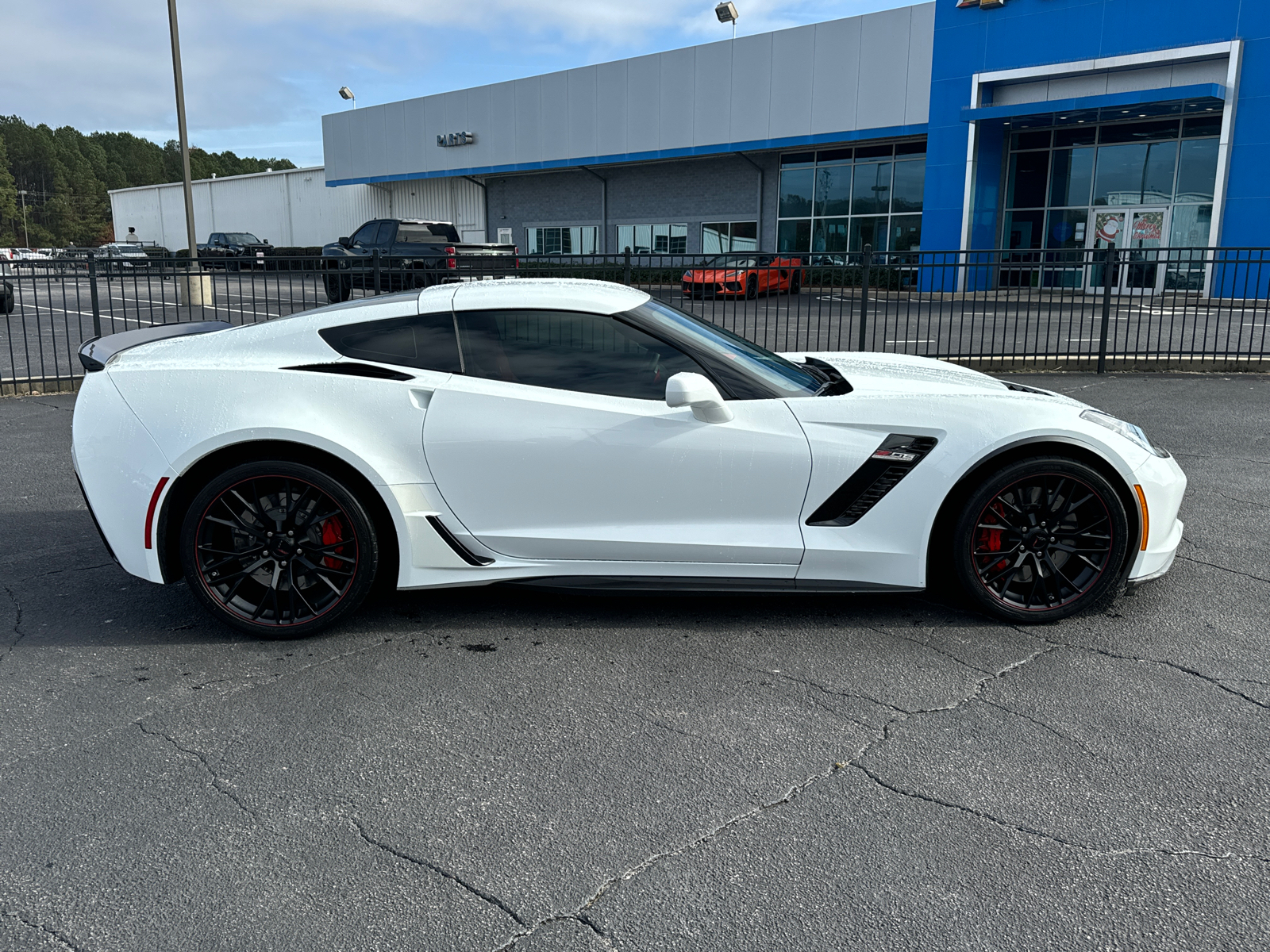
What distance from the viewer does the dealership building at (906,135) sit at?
2419cm

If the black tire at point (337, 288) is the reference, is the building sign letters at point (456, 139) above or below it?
above

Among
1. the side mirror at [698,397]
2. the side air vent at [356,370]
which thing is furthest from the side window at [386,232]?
the side mirror at [698,397]

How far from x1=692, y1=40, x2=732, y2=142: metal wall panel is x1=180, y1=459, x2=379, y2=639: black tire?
3221 cm

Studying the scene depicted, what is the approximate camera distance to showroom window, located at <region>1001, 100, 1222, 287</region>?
2561 centimetres

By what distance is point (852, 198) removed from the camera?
107 feet

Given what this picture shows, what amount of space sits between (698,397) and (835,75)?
30130mm

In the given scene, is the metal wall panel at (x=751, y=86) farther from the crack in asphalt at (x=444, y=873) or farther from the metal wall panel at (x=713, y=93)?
the crack in asphalt at (x=444, y=873)

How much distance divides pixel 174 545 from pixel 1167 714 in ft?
12.1

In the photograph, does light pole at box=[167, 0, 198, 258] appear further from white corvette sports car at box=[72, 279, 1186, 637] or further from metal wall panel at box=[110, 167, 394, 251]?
metal wall panel at box=[110, 167, 394, 251]

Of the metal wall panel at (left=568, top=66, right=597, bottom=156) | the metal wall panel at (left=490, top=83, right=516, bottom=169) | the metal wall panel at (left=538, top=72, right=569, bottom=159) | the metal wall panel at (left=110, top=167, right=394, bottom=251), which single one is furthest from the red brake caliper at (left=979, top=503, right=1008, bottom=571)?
the metal wall panel at (left=110, top=167, right=394, bottom=251)

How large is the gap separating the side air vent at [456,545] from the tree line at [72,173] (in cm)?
14970

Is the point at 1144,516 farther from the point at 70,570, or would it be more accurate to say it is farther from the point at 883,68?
the point at 883,68

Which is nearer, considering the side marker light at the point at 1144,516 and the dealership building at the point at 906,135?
the side marker light at the point at 1144,516

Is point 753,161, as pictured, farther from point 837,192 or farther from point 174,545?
point 174,545
